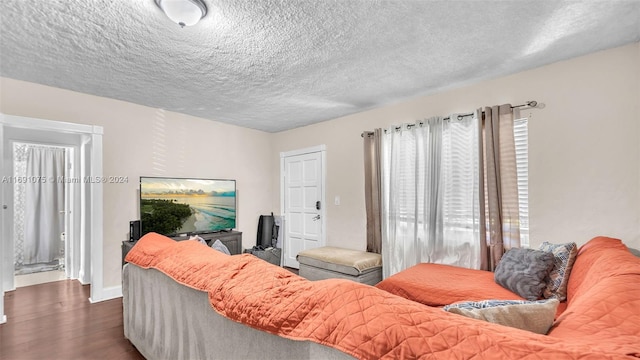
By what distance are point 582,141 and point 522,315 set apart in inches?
89.4

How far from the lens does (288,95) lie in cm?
341

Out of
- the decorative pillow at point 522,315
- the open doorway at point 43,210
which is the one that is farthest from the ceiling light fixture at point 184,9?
the open doorway at point 43,210

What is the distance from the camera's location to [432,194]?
3.27 m

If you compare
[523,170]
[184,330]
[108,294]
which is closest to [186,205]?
[108,294]

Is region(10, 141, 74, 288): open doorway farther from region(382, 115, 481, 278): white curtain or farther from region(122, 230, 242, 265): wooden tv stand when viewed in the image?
region(382, 115, 481, 278): white curtain

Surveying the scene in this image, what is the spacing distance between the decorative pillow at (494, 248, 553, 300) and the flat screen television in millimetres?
3701

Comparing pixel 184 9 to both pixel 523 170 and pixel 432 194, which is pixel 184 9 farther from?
pixel 523 170

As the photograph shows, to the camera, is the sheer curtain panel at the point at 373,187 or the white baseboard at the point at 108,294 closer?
the white baseboard at the point at 108,294

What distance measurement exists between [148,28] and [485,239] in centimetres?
342

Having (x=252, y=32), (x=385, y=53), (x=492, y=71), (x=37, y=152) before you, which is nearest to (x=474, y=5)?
(x=385, y=53)

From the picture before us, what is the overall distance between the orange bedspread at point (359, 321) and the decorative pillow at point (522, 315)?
0.66 feet

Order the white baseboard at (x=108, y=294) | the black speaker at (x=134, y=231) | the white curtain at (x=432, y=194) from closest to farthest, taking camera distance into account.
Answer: the white curtain at (x=432, y=194) < the white baseboard at (x=108, y=294) < the black speaker at (x=134, y=231)

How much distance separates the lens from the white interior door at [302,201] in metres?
4.65

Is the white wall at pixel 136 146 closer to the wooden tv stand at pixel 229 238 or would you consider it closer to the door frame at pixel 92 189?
the door frame at pixel 92 189
